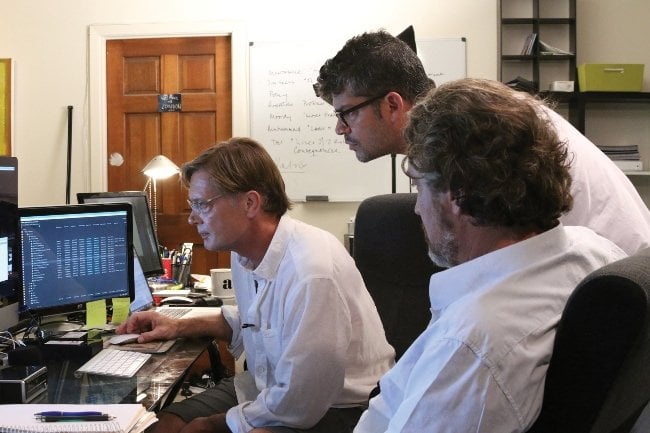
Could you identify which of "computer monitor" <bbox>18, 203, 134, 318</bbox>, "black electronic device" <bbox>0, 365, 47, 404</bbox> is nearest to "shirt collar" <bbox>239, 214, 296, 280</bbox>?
"black electronic device" <bbox>0, 365, 47, 404</bbox>

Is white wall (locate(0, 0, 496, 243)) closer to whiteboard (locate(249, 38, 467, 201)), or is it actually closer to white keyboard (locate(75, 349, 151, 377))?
Answer: whiteboard (locate(249, 38, 467, 201))

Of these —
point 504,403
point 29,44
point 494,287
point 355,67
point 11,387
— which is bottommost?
point 11,387

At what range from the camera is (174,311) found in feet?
7.47

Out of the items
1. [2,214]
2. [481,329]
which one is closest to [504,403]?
[481,329]

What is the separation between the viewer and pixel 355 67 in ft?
5.68

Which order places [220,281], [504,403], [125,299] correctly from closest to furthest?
[504,403], [125,299], [220,281]

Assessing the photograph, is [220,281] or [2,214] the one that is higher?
[2,214]

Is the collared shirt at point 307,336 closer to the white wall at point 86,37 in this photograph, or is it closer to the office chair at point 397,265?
the office chair at point 397,265

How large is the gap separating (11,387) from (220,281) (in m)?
1.42

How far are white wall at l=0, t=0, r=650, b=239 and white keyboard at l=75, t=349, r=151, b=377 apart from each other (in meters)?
2.78

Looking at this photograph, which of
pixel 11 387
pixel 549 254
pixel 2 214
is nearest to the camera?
pixel 549 254

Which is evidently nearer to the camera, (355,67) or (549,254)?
(549,254)

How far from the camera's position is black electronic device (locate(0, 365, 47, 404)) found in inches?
51.8

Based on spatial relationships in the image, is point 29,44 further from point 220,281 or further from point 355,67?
point 355,67
